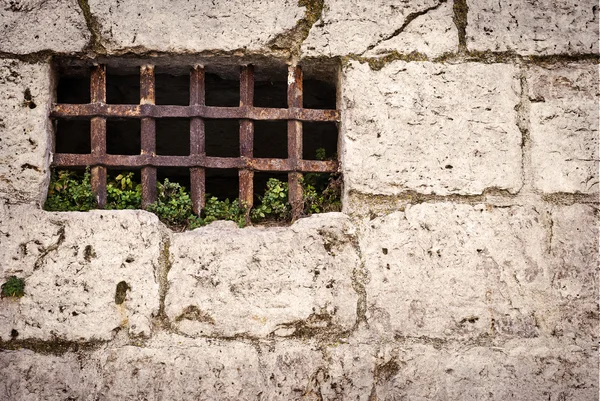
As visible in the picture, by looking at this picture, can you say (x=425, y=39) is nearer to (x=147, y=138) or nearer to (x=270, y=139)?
(x=147, y=138)

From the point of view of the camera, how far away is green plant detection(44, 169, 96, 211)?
1.94 m

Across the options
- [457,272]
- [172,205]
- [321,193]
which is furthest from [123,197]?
[457,272]

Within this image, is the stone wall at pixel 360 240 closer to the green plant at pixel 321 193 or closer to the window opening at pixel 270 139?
the green plant at pixel 321 193

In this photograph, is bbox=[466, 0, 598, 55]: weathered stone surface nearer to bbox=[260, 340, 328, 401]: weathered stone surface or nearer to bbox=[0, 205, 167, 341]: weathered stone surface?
bbox=[260, 340, 328, 401]: weathered stone surface

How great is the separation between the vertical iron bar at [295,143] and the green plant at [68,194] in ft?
2.28

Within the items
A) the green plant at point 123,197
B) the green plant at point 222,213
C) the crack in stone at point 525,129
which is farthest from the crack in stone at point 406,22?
the green plant at point 123,197

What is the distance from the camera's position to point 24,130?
1901mm

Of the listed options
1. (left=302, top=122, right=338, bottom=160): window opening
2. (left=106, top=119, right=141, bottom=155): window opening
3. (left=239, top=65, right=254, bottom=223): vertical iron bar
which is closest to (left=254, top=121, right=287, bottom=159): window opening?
(left=302, top=122, right=338, bottom=160): window opening

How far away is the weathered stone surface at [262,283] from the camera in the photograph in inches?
72.3

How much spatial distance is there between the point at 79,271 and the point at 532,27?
1.74 meters

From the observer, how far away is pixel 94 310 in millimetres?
1821

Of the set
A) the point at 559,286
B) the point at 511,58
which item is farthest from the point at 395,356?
the point at 511,58

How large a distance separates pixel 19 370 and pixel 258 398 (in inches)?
30.0

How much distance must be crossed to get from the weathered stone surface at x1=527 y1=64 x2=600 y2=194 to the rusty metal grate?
69 centimetres
